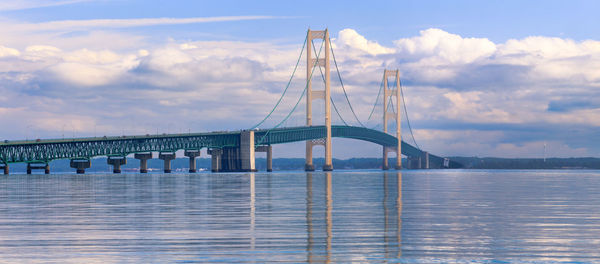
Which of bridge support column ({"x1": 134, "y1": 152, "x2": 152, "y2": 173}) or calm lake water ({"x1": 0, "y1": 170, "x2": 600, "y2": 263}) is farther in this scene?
bridge support column ({"x1": 134, "y1": 152, "x2": 152, "y2": 173})

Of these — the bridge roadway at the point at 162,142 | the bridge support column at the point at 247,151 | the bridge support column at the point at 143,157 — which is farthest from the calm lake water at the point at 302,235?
the bridge support column at the point at 143,157

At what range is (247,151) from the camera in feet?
520

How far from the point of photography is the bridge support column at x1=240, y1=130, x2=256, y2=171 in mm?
157625

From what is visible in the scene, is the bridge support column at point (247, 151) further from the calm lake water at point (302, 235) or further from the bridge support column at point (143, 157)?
the calm lake water at point (302, 235)

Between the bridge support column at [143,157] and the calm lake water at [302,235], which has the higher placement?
the bridge support column at [143,157]

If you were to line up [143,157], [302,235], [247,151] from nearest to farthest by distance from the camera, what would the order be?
[302,235] < [247,151] < [143,157]

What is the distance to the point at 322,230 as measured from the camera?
18656 millimetres

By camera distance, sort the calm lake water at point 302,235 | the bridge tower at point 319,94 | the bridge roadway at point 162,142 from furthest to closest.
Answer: the bridge tower at point 319,94 < the bridge roadway at point 162,142 < the calm lake water at point 302,235

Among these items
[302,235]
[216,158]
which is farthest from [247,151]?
[302,235]

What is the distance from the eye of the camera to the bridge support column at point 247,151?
157625 millimetres

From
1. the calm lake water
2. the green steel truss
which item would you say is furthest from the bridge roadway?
the calm lake water

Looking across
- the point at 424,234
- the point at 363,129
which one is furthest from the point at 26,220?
the point at 363,129

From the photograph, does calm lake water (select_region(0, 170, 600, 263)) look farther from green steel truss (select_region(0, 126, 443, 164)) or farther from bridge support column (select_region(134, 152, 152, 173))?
bridge support column (select_region(134, 152, 152, 173))

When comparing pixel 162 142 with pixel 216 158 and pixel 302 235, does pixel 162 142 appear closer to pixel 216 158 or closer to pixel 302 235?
pixel 216 158
